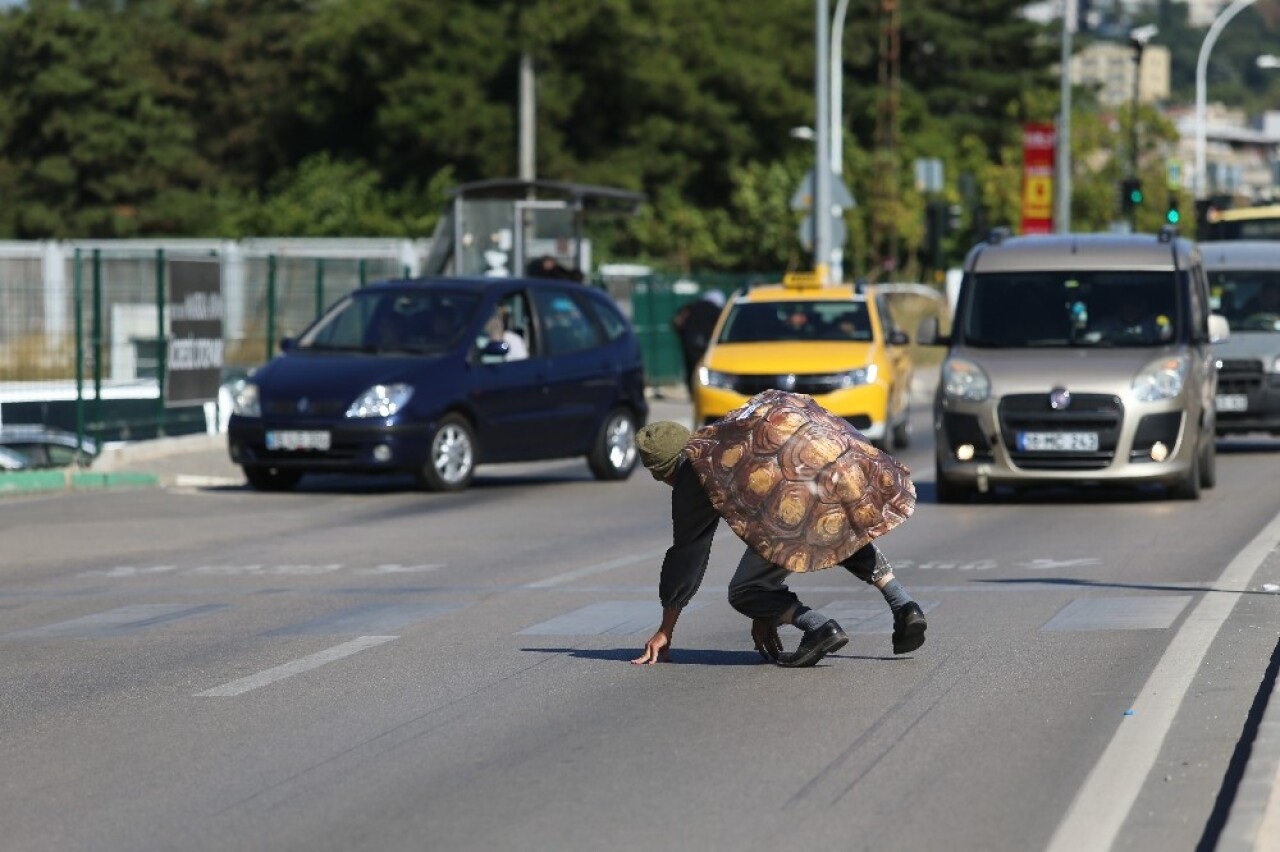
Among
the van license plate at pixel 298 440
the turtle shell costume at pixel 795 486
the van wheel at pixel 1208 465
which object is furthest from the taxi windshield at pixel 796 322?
the turtle shell costume at pixel 795 486

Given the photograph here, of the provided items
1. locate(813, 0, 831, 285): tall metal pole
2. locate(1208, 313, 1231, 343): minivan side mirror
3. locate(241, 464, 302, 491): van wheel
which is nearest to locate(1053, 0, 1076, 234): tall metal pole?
locate(813, 0, 831, 285): tall metal pole

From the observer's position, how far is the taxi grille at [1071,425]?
18781mm

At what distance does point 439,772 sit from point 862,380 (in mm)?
17161

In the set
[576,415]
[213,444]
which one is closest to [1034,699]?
[576,415]

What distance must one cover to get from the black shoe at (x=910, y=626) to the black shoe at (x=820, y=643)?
0.22m

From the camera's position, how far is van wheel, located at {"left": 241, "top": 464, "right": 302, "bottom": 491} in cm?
2123

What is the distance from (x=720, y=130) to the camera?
8469cm

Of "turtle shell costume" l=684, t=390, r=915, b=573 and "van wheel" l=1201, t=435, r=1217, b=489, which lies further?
"van wheel" l=1201, t=435, r=1217, b=489

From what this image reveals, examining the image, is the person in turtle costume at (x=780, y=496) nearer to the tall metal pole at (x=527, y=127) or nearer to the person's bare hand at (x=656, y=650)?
the person's bare hand at (x=656, y=650)

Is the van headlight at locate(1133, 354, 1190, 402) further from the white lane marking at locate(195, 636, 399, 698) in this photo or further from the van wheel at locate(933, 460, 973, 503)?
the white lane marking at locate(195, 636, 399, 698)

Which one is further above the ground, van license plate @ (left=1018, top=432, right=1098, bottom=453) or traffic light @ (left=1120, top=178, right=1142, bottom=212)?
traffic light @ (left=1120, top=178, right=1142, bottom=212)

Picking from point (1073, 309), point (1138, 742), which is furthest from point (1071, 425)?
point (1138, 742)

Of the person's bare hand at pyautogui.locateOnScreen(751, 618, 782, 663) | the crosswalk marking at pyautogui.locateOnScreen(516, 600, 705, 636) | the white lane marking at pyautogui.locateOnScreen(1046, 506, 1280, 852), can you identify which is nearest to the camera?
the white lane marking at pyautogui.locateOnScreen(1046, 506, 1280, 852)

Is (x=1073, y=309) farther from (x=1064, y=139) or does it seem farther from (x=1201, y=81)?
(x=1201, y=81)
